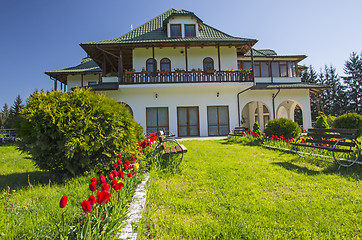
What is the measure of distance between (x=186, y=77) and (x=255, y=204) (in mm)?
12210

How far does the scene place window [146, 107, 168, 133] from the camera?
14.9 meters

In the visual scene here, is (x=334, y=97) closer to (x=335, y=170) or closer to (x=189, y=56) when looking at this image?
(x=189, y=56)

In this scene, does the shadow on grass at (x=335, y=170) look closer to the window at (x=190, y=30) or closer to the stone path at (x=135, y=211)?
the stone path at (x=135, y=211)

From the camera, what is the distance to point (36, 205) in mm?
2445

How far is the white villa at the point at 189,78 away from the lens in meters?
14.1

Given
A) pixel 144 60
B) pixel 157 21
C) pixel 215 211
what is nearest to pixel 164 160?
pixel 215 211

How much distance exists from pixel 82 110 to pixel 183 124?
38.5 feet

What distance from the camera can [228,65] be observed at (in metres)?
16.0

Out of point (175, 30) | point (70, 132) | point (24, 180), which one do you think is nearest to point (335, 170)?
point (70, 132)

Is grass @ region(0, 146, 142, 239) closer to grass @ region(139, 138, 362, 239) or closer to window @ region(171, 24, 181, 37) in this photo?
grass @ region(139, 138, 362, 239)

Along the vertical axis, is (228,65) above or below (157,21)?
below

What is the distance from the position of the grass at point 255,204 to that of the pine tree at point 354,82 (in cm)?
4636

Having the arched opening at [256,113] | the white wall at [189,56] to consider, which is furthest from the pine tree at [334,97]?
the white wall at [189,56]

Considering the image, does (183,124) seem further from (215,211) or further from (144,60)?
(215,211)
